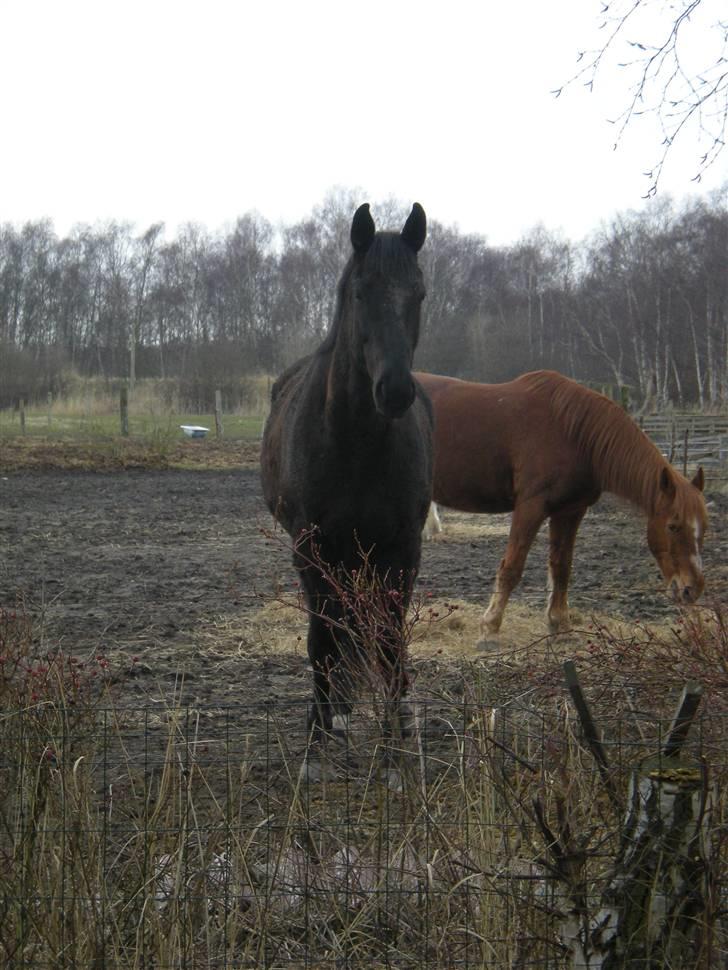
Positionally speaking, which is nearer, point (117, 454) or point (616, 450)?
point (616, 450)

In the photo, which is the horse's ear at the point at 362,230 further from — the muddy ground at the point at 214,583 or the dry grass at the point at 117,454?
the dry grass at the point at 117,454

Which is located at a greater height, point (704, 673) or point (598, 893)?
point (704, 673)

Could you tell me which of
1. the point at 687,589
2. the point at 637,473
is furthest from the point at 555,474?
the point at 687,589

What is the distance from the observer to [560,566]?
7.31m

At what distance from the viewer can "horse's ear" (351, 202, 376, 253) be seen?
166 inches

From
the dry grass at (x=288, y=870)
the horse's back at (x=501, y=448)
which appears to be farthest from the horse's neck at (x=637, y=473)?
the dry grass at (x=288, y=870)

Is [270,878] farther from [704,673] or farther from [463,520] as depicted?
[463,520]

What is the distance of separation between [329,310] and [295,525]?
142 feet

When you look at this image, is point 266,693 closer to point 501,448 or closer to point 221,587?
point 501,448

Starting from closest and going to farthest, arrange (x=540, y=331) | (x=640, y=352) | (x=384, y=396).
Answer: (x=384, y=396)
(x=640, y=352)
(x=540, y=331)

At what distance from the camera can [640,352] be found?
46656 mm

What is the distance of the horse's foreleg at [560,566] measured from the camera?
23.8 ft

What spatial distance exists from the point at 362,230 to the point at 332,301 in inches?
1722

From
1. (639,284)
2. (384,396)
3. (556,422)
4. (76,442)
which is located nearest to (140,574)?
(556,422)
